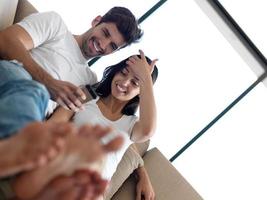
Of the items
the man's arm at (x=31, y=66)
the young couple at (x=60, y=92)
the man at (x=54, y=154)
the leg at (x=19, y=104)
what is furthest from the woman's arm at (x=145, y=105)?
the man at (x=54, y=154)

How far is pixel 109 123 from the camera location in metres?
1.62

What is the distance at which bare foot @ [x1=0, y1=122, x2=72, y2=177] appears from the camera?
2.10 feet

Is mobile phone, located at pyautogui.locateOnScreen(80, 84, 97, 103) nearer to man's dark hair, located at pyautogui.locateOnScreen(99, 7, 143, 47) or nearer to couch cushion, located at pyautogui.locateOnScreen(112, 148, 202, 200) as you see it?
man's dark hair, located at pyautogui.locateOnScreen(99, 7, 143, 47)

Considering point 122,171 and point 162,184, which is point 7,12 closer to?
point 122,171

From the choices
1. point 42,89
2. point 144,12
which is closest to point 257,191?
point 144,12

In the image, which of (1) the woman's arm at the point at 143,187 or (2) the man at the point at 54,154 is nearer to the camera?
(2) the man at the point at 54,154

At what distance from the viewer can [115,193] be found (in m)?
1.85

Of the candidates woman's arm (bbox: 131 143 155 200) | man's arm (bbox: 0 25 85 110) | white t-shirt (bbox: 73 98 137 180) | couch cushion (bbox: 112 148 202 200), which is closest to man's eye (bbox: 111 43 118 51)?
white t-shirt (bbox: 73 98 137 180)

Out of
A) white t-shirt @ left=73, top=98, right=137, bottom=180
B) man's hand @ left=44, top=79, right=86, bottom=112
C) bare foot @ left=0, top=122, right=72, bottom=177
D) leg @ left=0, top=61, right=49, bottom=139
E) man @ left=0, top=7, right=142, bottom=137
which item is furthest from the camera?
white t-shirt @ left=73, top=98, right=137, bottom=180

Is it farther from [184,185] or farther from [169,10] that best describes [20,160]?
[169,10]

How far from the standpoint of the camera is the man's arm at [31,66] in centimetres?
121

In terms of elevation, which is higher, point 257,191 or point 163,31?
point 163,31

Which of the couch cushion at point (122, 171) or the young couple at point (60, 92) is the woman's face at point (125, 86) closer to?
the young couple at point (60, 92)

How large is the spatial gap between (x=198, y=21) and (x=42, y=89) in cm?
174
